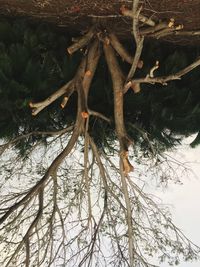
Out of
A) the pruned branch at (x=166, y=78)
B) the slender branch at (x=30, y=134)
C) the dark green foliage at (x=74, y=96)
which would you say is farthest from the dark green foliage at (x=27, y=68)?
the pruned branch at (x=166, y=78)

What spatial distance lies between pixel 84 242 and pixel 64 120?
108 centimetres

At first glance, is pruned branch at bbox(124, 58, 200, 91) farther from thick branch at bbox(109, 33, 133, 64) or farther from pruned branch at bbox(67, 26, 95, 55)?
pruned branch at bbox(67, 26, 95, 55)

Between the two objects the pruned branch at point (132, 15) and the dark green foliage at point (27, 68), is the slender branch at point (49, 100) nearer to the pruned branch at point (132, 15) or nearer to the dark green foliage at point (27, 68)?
the dark green foliage at point (27, 68)

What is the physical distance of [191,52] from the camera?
4.58 metres

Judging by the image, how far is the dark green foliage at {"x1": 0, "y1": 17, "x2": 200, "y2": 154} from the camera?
406 cm

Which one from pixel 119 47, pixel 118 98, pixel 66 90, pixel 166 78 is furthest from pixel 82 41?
pixel 166 78

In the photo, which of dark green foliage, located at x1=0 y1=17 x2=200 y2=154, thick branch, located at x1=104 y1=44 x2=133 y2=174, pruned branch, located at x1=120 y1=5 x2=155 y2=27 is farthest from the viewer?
dark green foliage, located at x1=0 y1=17 x2=200 y2=154

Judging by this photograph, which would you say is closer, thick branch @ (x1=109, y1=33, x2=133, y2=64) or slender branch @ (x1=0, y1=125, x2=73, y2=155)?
thick branch @ (x1=109, y1=33, x2=133, y2=64)

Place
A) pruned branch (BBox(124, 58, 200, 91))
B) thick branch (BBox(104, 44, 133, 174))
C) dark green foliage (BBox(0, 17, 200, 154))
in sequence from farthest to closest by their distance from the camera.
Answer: dark green foliage (BBox(0, 17, 200, 154)) → thick branch (BBox(104, 44, 133, 174)) → pruned branch (BBox(124, 58, 200, 91))

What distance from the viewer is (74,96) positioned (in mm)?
4371

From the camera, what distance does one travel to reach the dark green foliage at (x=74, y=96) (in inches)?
160

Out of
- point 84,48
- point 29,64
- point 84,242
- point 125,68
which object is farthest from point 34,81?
point 84,242

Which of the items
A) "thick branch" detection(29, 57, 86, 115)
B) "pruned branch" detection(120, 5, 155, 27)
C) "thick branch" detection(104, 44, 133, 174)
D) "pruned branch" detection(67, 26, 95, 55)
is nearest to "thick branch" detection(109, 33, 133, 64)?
"thick branch" detection(104, 44, 133, 174)

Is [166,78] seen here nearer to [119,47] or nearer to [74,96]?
[119,47]
